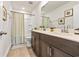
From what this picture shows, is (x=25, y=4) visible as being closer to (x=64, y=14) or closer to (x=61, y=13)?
(x=61, y=13)

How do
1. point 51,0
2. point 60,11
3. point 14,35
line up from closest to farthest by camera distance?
1. point 60,11
2. point 51,0
3. point 14,35

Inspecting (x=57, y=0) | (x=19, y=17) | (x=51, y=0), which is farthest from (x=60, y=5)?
(x=19, y=17)

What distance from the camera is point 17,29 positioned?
5145 mm

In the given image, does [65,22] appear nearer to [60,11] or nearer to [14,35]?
[60,11]

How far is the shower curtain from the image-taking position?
198 inches

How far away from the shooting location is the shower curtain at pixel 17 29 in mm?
5039

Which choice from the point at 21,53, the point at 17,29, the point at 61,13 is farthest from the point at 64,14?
the point at 17,29

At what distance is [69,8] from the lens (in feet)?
7.97

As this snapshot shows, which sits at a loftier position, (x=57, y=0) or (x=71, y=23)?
(x=57, y=0)

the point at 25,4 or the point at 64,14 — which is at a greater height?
the point at 25,4

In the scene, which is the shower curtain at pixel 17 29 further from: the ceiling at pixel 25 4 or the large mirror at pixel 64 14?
the large mirror at pixel 64 14

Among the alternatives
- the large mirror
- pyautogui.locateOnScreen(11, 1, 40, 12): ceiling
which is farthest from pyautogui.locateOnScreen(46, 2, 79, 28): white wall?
pyautogui.locateOnScreen(11, 1, 40, 12): ceiling

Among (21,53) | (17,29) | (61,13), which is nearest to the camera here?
(61,13)

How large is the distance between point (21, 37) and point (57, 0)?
9.51 feet
